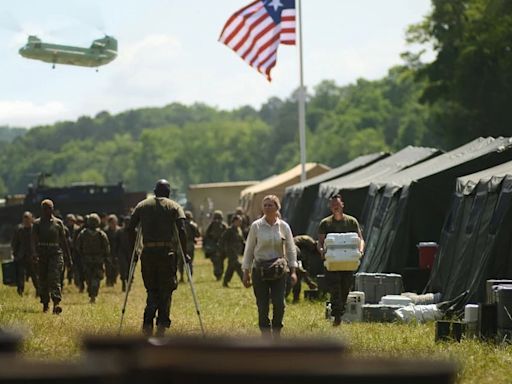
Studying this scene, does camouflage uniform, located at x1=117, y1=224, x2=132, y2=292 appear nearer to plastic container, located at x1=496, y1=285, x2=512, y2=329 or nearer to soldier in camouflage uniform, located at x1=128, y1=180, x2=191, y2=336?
soldier in camouflage uniform, located at x1=128, y1=180, x2=191, y2=336

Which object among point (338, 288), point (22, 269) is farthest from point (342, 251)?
point (22, 269)

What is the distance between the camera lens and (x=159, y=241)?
14367mm

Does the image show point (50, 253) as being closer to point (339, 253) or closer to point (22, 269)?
point (22, 269)

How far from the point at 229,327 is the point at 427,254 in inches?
209

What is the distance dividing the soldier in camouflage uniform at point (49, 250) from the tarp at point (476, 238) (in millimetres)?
5280

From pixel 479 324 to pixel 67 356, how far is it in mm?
4250

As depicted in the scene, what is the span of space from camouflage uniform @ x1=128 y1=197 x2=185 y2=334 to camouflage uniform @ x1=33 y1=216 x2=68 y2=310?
5808 millimetres

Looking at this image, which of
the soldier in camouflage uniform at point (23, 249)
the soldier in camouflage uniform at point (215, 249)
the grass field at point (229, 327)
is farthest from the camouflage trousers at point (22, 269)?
the soldier in camouflage uniform at point (215, 249)

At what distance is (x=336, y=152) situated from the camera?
167 meters

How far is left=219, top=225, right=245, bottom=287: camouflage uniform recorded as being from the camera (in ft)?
94.8

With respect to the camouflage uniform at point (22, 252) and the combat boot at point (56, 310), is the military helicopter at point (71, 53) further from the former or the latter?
the combat boot at point (56, 310)

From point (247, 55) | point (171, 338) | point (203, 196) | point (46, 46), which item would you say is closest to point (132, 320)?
point (171, 338)

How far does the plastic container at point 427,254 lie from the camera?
2075cm

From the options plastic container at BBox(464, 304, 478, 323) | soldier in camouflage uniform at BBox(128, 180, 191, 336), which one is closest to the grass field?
plastic container at BBox(464, 304, 478, 323)
